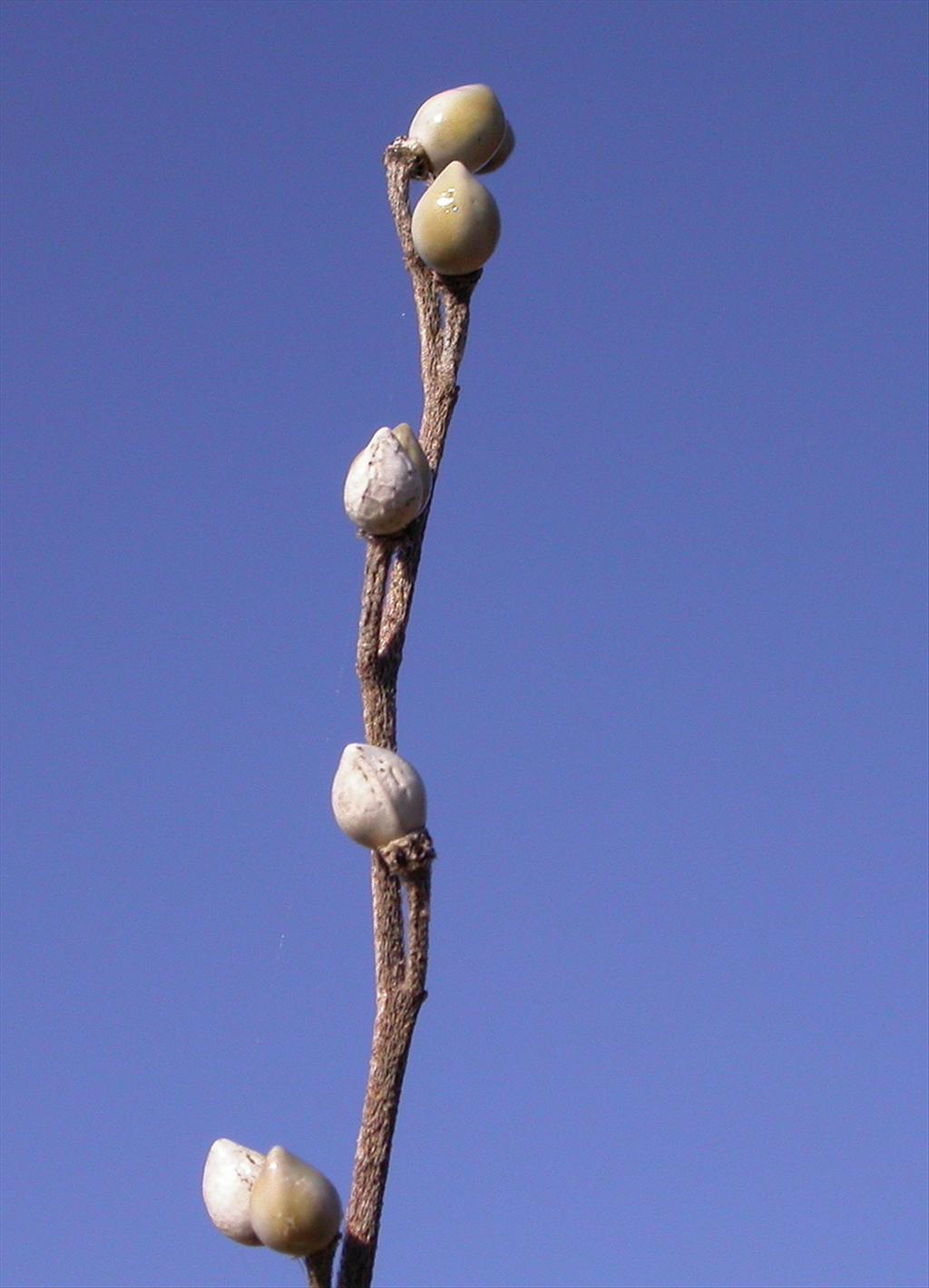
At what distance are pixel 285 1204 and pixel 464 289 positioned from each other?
4.92ft

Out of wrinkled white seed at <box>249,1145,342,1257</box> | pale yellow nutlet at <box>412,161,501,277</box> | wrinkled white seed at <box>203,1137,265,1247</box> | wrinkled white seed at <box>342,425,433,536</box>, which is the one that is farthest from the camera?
pale yellow nutlet at <box>412,161,501,277</box>

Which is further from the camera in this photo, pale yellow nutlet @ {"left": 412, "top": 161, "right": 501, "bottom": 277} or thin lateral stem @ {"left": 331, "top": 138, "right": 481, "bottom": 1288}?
pale yellow nutlet @ {"left": 412, "top": 161, "right": 501, "bottom": 277}

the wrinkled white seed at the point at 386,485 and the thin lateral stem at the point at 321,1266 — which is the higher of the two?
the wrinkled white seed at the point at 386,485

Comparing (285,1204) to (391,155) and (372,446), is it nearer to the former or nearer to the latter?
(372,446)

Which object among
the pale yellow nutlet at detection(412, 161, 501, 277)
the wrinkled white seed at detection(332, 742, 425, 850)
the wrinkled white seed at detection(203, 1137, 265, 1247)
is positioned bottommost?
the wrinkled white seed at detection(203, 1137, 265, 1247)

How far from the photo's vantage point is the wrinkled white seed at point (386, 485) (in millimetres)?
2684

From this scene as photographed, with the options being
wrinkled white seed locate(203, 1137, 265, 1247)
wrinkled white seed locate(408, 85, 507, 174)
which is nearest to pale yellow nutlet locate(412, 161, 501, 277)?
wrinkled white seed locate(408, 85, 507, 174)

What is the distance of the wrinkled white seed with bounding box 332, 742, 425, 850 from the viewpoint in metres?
2.48

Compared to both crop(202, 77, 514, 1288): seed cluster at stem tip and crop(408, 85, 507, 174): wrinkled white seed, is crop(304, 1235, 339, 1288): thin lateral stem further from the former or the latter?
crop(408, 85, 507, 174): wrinkled white seed

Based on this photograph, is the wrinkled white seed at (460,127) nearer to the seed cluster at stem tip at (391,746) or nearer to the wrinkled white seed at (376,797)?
the seed cluster at stem tip at (391,746)

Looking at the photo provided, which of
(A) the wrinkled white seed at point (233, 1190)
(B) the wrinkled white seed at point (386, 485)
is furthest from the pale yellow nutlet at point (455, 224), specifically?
(A) the wrinkled white seed at point (233, 1190)

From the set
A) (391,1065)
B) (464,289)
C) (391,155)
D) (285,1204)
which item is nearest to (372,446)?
(464,289)

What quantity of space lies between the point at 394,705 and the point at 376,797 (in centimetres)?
25

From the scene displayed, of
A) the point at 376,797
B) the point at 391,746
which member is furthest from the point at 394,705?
the point at 376,797
